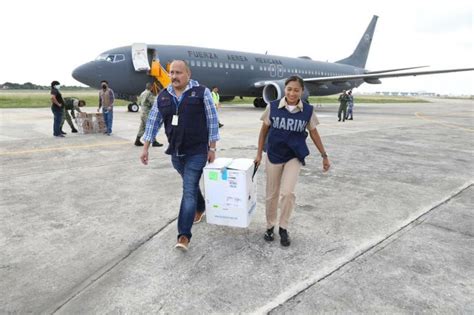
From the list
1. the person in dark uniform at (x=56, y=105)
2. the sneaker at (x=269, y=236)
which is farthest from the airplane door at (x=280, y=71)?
the sneaker at (x=269, y=236)

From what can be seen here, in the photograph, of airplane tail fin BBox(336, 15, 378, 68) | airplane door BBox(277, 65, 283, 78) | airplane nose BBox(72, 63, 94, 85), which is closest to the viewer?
airplane nose BBox(72, 63, 94, 85)

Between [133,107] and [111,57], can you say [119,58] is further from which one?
[133,107]

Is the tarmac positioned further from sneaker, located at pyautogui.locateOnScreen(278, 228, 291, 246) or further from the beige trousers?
the beige trousers

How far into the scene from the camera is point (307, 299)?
94.6 inches

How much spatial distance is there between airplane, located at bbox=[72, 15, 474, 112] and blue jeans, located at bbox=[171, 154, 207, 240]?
14068 mm

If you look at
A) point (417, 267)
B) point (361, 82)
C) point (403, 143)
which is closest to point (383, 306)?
point (417, 267)

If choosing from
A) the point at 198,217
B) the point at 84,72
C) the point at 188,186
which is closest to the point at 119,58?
the point at 84,72

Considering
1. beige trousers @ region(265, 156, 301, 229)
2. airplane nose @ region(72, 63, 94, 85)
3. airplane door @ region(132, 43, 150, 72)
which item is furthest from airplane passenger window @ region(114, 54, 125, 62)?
beige trousers @ region(265, 156, 301, 229)

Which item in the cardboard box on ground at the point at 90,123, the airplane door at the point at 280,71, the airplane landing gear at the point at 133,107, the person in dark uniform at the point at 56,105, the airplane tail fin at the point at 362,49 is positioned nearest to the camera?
the person in dark uniform at the point at 56,105

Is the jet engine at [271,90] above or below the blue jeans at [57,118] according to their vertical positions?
above

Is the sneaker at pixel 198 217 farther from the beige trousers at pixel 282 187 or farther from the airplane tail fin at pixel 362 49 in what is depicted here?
the airplane tail fin at pixel 362 49

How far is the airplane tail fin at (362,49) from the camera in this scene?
33.7 meters

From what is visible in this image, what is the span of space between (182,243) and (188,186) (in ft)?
1.80

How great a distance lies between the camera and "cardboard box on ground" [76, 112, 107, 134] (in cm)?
1019
